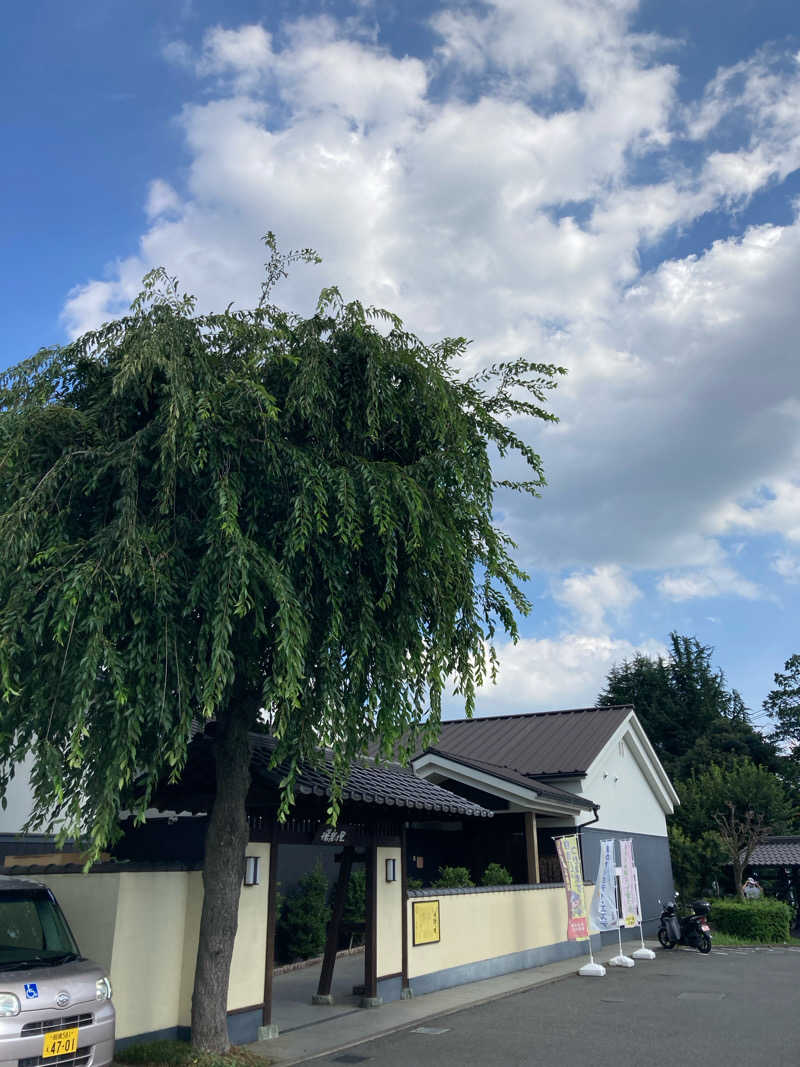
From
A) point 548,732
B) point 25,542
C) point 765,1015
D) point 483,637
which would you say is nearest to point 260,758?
point 483,637

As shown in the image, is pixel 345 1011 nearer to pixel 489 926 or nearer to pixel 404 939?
pixel 404 939

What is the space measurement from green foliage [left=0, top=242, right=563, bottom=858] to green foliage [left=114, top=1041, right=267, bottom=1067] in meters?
2.33

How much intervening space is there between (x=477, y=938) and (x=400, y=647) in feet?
28.0

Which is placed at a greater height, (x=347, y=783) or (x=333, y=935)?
(x=347, y=783)

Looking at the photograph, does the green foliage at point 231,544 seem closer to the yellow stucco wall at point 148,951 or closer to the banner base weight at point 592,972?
the yellow stucco wall at point 148,951

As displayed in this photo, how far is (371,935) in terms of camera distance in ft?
38.8

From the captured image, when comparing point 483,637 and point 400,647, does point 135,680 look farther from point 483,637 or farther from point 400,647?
point 483,637

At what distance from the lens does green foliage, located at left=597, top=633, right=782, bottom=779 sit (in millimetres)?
43469

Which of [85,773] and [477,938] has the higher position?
[85,773]

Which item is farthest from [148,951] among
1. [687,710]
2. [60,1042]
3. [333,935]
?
[687,710]

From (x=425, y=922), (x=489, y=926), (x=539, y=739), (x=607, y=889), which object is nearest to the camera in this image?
(x=425, y=922)

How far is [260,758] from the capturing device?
1045 centimetres

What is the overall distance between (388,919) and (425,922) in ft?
3.60

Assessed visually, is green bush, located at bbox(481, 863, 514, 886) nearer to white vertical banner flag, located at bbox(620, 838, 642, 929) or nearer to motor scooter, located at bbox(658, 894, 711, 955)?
white vertical banner flag, located at bbox(620, 838, 642, 929)
